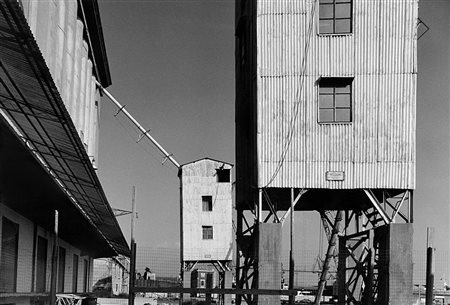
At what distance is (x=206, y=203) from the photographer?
46.8m

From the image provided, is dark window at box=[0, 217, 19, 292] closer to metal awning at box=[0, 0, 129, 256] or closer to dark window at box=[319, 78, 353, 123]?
metal awning at box=[0, 0, 129, 256]

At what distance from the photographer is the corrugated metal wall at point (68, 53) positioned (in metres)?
19.3

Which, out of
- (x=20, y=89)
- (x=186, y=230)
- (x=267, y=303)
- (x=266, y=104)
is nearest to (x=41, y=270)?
(x=267, y=303)

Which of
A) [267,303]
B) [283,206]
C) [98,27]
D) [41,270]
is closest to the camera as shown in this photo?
[267,303]

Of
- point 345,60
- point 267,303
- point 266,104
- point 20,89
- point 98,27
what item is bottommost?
point 267,303

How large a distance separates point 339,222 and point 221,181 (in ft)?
71.6

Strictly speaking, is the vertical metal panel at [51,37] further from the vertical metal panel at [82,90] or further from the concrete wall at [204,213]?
the concrete wall at [204,213]

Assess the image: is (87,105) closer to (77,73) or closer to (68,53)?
(77,73)

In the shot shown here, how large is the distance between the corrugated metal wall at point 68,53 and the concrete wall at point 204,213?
10.4 metres

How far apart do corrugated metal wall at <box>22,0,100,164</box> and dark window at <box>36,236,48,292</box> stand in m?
4.73

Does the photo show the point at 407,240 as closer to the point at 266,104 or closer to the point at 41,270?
the point at 266,104

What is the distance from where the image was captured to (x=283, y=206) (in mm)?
26453

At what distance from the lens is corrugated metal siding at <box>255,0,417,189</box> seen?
71.1ft

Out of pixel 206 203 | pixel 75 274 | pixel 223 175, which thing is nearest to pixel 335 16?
pixel 75 274
